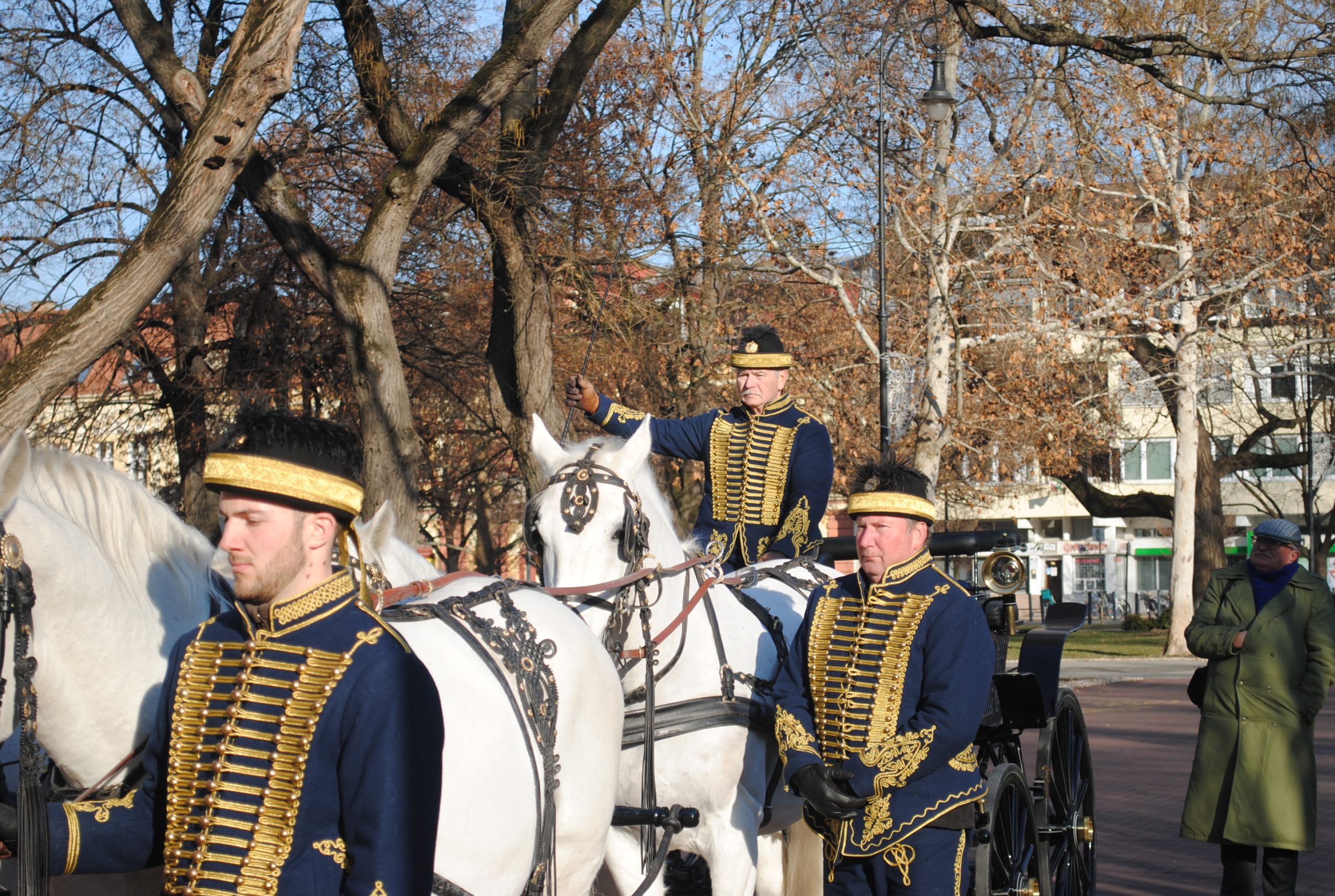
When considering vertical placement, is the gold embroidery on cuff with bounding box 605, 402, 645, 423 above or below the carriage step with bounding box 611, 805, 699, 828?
above

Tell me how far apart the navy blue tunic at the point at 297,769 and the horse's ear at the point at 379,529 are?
1963mm

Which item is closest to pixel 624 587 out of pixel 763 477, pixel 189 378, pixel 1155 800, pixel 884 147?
pixel 763 477

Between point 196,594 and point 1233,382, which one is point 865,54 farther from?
point 196,594

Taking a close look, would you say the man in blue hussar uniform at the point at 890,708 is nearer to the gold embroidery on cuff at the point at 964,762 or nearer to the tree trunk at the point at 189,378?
the gold embroidery on cuff at the point at 964,762

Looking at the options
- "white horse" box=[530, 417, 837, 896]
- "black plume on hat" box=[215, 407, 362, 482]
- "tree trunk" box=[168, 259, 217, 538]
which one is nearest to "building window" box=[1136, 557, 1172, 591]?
"tree trunk" box=[168, 259, 217, 538]

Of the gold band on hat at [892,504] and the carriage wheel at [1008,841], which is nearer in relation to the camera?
the gold band on hat at [892,504]

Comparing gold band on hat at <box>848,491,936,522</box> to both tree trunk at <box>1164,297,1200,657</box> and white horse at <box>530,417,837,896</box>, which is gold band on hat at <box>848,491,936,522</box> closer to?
white horse at <box>530,417,837,896</box>

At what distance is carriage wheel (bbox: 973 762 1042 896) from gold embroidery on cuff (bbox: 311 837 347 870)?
3290 mm

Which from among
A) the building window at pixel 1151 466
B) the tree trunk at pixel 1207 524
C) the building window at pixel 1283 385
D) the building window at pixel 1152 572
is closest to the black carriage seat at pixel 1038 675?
the building window at pixel 1283 385

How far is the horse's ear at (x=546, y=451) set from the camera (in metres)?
5.25

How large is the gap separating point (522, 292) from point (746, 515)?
4.56 metres

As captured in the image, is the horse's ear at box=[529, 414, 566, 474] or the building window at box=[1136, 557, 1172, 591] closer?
the horse's ear at box=[529, 414, 566, 474]

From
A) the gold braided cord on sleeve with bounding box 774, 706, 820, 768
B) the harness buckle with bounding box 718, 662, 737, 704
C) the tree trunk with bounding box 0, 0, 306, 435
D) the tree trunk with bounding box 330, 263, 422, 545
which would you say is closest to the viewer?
the gold braided cord on sleeve with bounding box 774, 706, 820, 768

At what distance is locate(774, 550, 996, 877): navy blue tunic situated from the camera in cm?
436
